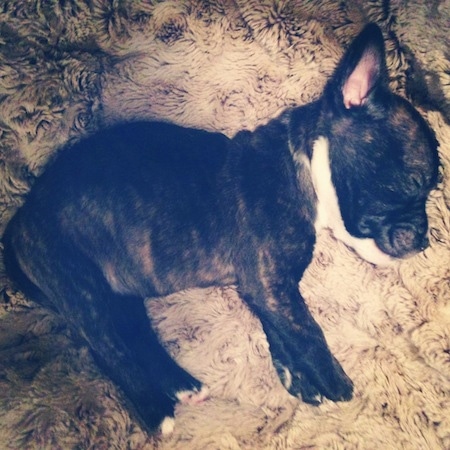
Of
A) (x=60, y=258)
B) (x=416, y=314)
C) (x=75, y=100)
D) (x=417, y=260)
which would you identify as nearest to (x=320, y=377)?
(x=416, y=314)

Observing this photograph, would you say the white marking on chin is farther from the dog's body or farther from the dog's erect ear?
the dog's erect ear

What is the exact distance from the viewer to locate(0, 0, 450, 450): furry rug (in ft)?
3.44

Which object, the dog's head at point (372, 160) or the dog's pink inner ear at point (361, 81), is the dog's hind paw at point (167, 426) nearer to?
the dog's head at point (372, 160)

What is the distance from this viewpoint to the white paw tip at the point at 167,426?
122 cm

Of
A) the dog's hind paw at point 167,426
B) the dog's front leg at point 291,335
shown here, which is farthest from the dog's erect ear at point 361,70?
the dog's hind paw at point 167,426

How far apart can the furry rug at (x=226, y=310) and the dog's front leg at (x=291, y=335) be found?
0.03 m

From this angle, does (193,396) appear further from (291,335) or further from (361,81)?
(361,81)

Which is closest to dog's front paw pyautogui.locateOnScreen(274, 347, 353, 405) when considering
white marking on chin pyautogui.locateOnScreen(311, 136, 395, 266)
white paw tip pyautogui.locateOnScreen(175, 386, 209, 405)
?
white paw tip pyautogui.locateOnScreen(175, 386, 209, 405)

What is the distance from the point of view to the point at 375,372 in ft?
4.01

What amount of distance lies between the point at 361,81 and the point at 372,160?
0.23 meters

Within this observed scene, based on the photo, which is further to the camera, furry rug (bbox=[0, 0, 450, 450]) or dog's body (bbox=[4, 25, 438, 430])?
dog's body (bbox=[4, 25, 438, 430])

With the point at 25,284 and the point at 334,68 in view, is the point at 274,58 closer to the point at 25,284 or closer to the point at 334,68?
the point at 334,68

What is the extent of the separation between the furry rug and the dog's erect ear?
0.04 metres

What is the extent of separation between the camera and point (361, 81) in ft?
3.64
